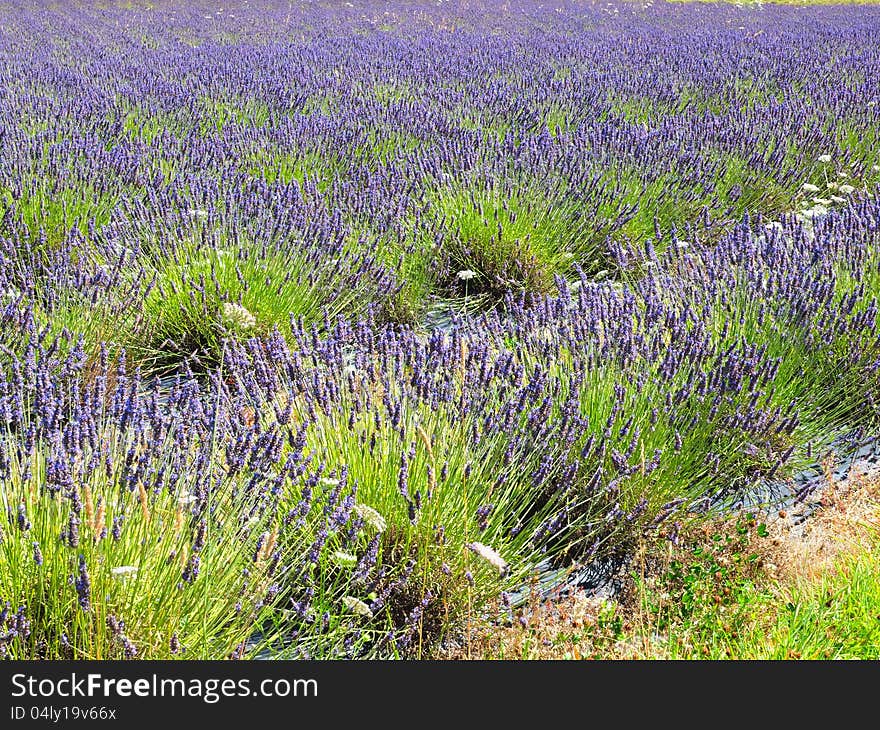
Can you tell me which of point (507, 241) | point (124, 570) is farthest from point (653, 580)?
point (507, 241)

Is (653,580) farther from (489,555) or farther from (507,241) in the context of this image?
(507,241)

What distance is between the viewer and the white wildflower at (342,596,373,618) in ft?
5.67

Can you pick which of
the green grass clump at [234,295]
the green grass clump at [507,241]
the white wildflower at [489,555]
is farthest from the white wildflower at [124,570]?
the green grass clump at [507,241]

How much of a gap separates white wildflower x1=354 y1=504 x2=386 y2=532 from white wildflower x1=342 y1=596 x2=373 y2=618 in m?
0.16

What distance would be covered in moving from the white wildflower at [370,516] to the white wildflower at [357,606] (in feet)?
0.53

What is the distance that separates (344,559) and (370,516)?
0.37 ft

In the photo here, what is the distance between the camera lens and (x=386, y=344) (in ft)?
7.43

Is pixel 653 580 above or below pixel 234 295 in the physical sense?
below

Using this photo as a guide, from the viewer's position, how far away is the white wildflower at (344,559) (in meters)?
1.75

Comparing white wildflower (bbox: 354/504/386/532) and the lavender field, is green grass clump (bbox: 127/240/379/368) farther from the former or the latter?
Answer: white wildflower (bbox: 354/504/386/532)

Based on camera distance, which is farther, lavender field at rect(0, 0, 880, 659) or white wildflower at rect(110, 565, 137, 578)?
lavender field at rect(0, 0, 880, 659)

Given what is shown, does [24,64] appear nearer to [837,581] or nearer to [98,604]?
[98,604]

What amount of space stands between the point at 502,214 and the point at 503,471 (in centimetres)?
226

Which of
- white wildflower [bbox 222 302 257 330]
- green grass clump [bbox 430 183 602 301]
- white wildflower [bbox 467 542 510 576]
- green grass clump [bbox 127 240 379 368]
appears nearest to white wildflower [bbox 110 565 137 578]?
white wildflower [bbox 467 542 510 576]
